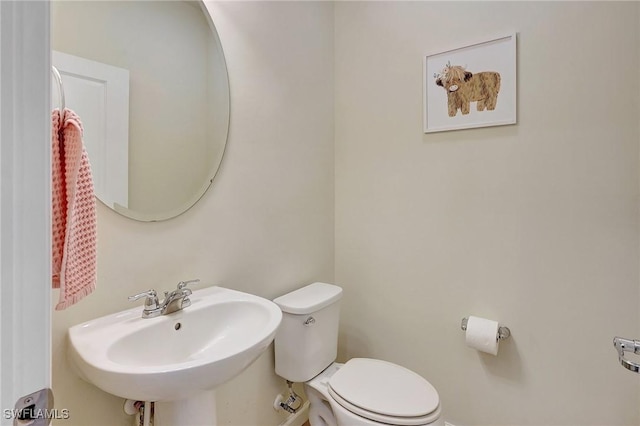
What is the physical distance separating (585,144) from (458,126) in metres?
0.49

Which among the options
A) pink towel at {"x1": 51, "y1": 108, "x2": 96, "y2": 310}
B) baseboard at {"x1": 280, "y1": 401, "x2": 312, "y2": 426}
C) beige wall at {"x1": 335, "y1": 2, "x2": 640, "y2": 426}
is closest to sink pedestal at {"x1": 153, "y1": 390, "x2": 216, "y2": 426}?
pink towel at {"x1": 51, "y1": 108, "x2": 96, "y2": 310}

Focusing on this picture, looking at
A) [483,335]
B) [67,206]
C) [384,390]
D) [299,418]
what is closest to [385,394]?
[384,390]

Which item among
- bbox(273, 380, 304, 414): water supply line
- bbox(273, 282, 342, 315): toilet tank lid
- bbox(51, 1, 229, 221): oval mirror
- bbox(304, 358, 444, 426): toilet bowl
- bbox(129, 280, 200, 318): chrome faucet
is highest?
bbox(51, 1, 229, 221): oval mirror

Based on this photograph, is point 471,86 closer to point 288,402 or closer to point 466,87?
point 466,87

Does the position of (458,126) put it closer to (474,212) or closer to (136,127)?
(474,212)

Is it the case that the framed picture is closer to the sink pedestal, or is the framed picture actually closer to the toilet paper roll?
the toilet paper roll

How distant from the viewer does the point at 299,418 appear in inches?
65.9

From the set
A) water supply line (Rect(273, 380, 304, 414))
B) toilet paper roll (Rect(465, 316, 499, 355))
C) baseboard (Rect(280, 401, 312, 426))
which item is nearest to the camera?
toilet paper roll (Rect(465, 316, 499, 355))

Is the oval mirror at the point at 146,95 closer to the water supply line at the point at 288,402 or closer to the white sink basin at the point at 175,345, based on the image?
the white sink basin at the point at 175,345

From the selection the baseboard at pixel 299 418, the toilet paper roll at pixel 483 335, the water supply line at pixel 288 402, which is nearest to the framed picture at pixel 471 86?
the toilet paper roll at pixel 483 335

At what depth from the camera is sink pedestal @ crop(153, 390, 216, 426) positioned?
2.98 ft

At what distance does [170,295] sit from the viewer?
3.31 ft

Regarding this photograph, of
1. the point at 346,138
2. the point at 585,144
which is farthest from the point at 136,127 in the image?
the point at 585,144

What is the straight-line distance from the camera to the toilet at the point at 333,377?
1.16m
